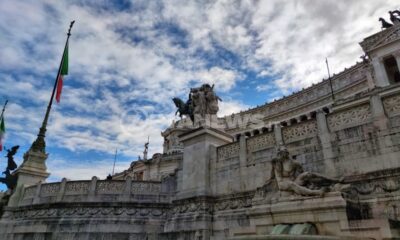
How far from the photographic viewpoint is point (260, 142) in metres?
12.4

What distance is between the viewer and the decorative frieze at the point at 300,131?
1096 cm

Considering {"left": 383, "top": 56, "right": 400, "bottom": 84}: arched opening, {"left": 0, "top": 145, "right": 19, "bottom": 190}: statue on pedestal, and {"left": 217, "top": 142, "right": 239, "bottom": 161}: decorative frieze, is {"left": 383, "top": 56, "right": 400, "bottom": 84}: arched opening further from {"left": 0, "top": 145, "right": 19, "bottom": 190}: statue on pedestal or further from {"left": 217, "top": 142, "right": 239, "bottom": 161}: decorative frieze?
{"left": 0, "top": 145, "right": 19, "bottom": 190}: statue on pedestal

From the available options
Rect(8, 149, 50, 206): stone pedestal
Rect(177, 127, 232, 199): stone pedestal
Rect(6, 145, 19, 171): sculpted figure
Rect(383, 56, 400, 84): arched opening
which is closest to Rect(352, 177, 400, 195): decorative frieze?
Rect(177, 127, 232, 199): stone pedestal

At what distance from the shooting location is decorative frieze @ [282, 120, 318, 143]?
432 inches

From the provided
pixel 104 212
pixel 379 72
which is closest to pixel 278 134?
pixel 104 212

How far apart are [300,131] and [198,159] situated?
509 centimetres

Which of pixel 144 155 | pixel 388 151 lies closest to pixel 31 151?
pixel 388 151

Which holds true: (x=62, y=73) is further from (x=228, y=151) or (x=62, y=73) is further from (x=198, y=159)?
(x=228, y=151)

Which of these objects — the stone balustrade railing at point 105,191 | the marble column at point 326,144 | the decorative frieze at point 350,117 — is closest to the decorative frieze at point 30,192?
the stone balustrade railing at point 105,191

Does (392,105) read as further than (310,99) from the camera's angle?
No

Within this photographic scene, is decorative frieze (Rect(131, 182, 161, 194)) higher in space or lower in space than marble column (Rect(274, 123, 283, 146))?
lower

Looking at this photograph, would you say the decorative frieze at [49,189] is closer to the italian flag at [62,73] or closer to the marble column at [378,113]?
the italian flag at [62,73]

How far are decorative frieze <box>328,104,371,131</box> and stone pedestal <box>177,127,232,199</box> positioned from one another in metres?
5.62

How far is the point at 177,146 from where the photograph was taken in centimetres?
5734
